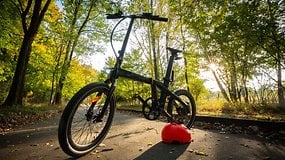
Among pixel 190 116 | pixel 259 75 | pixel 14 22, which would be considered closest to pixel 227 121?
pixel 190 116

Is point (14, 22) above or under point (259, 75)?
above

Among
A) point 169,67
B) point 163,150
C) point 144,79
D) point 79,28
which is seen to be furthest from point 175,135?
point 79,28

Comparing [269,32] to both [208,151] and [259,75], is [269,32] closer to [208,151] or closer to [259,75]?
[208,151]

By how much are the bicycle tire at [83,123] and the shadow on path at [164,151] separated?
711 mm

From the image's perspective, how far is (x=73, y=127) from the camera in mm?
3041

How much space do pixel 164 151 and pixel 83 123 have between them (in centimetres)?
114

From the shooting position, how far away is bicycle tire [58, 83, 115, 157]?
2.88 m

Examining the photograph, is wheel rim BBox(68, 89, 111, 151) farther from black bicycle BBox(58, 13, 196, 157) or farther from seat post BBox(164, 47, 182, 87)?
seat post BBox(164, 47, 182, 87)

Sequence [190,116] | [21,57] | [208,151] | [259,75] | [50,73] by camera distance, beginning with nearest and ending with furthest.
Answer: [208,151] → [190,116] → [259,75] → [21,57] → [50,73]

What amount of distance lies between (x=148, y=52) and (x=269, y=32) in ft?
54.0

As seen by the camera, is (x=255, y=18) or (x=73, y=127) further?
(x=255, y=18)

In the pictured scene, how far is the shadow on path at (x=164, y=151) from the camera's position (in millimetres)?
3125

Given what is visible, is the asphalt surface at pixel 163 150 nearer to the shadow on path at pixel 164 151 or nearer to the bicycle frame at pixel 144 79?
the shadow on path at pixel 164 151

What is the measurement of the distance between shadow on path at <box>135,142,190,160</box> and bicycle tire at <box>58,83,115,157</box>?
711 mm
